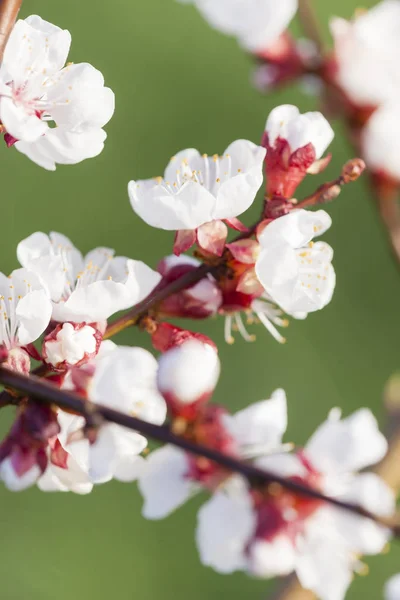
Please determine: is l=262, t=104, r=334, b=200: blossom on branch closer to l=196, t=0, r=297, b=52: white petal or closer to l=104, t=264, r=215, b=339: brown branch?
l=104, t=264, r=215, b=339: brown branch

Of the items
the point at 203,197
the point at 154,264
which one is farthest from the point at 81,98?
the point at 154,264

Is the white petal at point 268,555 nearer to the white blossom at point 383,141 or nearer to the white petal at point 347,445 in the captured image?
the white petal at point 347,445

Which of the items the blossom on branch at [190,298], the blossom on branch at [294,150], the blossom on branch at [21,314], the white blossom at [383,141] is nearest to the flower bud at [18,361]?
the blossom on branch at [21,314]

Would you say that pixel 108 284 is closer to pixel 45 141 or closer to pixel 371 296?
pixel 45 141

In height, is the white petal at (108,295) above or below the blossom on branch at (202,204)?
below

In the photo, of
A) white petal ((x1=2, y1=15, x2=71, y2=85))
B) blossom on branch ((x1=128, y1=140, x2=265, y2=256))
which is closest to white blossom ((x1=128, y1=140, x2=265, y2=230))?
blossom on branch ((x1=128, y1=140, x2=265, y2=256))

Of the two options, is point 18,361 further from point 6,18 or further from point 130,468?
point 6,18
